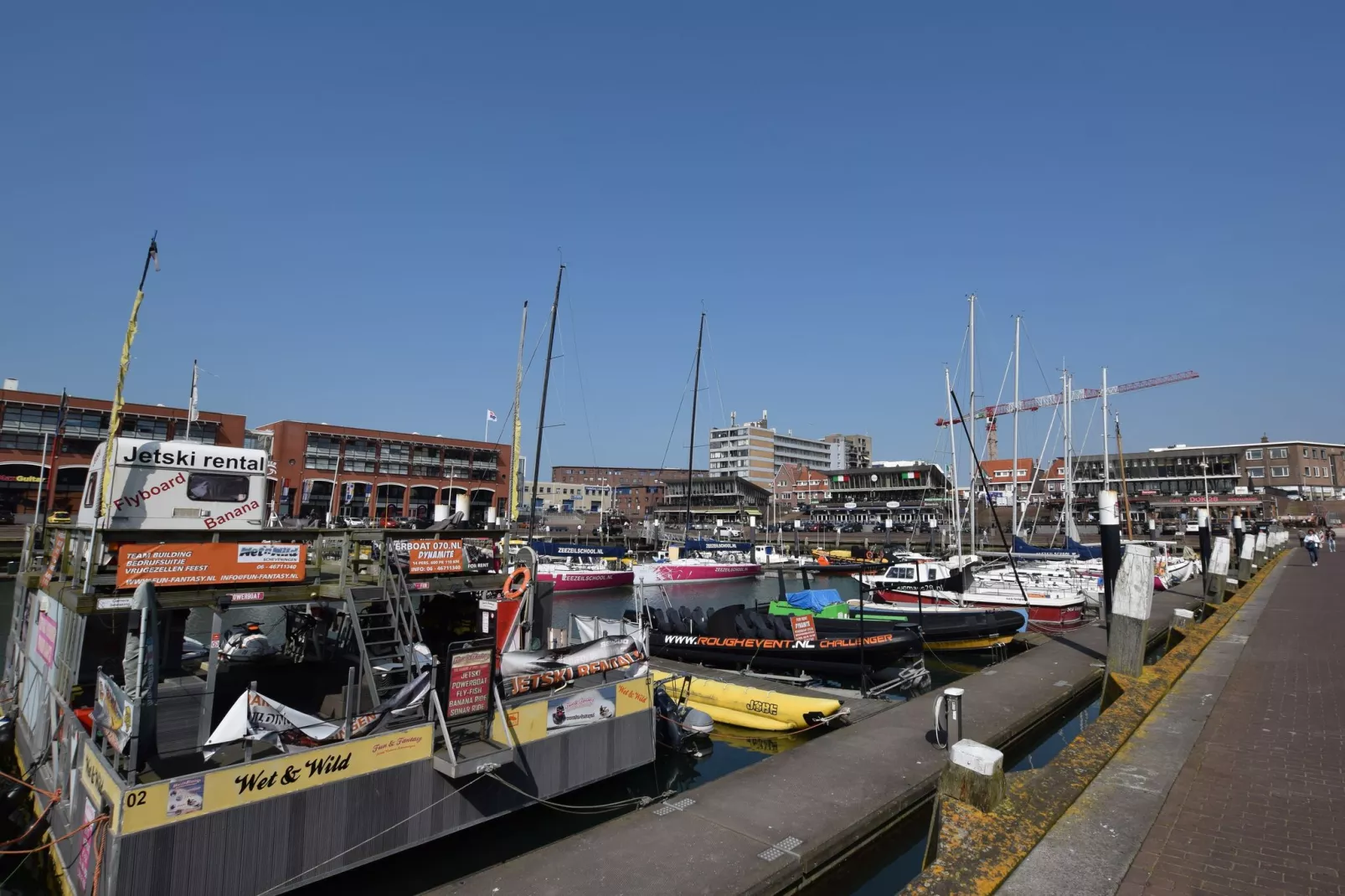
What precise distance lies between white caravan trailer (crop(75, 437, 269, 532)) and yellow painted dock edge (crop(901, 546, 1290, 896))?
10844 mm

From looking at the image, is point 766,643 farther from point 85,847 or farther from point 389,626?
point 85,847

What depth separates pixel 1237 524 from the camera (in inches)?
1666

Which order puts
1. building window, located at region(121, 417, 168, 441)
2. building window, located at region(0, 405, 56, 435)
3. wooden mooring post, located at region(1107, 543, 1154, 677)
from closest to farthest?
wooden mooring post, located at region(1107, 543, 1154, 677) < building window, located at region(0, 405, 56, 435) < building window, located at region(121, 417, 168, 441)

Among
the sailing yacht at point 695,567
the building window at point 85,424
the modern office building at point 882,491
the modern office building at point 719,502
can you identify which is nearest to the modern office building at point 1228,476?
the modern office building at point 882,491

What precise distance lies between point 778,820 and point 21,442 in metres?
80.5

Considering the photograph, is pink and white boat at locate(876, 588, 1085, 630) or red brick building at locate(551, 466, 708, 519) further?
red brick building at locate(551, 466, 708, 519)

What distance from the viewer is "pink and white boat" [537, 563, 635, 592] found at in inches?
1879

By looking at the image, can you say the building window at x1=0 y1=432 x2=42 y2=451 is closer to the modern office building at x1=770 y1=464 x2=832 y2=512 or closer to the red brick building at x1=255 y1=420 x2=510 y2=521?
the red brick building at x1=255 y1=420 x2=510 y2=521

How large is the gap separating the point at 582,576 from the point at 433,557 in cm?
3746

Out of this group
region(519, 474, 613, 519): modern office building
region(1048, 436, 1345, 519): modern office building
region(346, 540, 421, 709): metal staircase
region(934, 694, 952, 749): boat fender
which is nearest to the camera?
region(346, 540, 421, 709): metal staircase

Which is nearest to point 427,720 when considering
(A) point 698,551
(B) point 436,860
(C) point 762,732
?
(B) point 436,860

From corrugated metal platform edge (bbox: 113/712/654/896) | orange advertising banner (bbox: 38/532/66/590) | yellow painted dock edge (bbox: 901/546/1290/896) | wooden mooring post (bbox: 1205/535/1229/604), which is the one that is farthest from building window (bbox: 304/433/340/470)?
yellow painted dock edge (bbox: 901/546/1290/896)

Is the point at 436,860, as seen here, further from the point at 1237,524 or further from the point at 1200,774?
the point at 1237,524

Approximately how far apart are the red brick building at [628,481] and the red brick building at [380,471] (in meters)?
58.0
